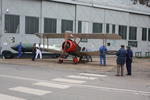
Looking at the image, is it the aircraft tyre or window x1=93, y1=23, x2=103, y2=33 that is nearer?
the aircraft tyre

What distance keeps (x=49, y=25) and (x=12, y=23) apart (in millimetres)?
5279

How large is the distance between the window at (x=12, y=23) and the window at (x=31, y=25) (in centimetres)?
127

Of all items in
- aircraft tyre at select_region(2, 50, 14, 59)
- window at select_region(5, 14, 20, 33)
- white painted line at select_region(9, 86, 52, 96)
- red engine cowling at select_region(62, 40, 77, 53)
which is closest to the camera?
white painted line at select_region(9, 86, 52, 96)

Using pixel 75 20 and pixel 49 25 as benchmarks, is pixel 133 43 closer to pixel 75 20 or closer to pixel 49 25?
pixel 75 20

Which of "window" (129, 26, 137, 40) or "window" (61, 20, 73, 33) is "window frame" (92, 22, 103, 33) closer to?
"window" (61, 20, 73, 33)

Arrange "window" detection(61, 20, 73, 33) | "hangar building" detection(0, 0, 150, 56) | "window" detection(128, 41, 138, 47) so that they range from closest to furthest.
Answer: "hangar building" detection(0, 0, 150, 56) → "window" detection(61, 20, 73, 33) → "window" detection(128, 41, 138, 47)

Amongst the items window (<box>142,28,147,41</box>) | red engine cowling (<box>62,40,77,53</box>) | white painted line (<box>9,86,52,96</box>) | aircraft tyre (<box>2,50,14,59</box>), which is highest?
window (<box>142,28,147,41</box>)

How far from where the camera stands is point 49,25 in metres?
38.4

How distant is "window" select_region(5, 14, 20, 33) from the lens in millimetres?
34656

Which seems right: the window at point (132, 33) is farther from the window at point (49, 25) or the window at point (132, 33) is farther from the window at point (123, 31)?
the window at point (49, 25)

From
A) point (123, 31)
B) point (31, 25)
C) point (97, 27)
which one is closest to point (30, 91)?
point (31, 25)

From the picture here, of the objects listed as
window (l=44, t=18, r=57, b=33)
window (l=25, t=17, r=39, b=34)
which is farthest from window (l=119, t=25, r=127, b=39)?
window (l=25, t=17, r=39, b=34)

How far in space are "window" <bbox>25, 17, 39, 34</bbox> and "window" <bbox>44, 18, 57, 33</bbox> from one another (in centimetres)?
135

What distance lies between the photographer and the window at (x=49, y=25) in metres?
38.1
